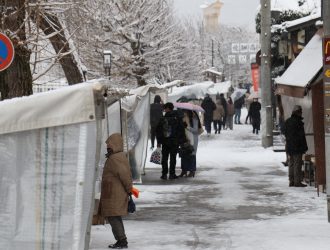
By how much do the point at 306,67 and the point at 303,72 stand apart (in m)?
0.27

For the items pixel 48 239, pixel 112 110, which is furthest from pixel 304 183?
pixel 48 239

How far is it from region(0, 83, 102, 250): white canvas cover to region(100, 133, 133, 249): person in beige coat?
5.71 ft

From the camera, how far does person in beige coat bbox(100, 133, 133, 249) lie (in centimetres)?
930

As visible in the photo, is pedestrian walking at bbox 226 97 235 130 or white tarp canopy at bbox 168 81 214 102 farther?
white tarp canopy at bbox 168 81 214 102

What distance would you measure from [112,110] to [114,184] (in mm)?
5915

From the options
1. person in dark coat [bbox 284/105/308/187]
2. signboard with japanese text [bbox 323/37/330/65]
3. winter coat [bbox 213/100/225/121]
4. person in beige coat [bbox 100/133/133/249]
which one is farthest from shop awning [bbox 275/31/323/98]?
Result: winter coat [bbox 213/100/225/121]

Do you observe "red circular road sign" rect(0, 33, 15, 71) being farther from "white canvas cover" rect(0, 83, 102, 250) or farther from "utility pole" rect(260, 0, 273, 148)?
"utility pole" rect(260, 0, 273, 148)

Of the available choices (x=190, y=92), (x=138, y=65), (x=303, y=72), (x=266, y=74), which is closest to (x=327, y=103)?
(x=303, y=72)

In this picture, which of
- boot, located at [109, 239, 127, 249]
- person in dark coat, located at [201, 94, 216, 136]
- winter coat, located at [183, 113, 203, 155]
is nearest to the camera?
boot, located at [109, 239, 127, 249]

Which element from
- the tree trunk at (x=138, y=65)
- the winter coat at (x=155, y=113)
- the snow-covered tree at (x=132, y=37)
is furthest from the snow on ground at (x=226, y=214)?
the tree trunk at (x=138, y=65)

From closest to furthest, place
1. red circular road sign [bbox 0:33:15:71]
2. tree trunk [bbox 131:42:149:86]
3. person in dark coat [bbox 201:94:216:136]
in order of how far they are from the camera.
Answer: red circular road sign [bbox 0:33:15:71] → person in dark coat [bbox 201:94:216:136] → tree trunk [bbox 131:42:149:86]

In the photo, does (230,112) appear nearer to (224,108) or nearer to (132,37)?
(224,108)

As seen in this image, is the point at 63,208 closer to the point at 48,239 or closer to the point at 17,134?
the point at 48,239

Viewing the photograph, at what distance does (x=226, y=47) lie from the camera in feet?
387
